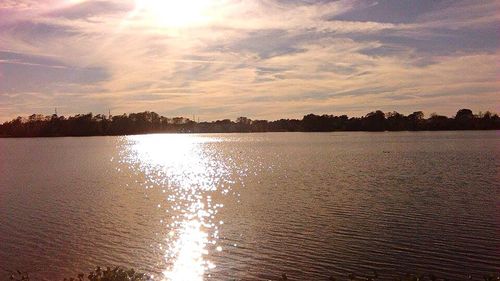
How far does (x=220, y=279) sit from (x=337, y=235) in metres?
9.11

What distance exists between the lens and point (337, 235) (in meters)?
27.9

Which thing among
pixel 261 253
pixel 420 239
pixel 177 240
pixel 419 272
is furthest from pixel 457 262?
pixel 177 240

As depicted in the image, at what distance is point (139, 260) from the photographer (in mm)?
24859

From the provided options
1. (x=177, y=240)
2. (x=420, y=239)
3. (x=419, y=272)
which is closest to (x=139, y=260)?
(x=177, y=240)

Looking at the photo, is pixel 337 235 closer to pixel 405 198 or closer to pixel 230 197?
pixel 405 198

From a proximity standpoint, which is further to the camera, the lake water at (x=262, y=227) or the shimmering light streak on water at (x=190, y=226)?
the shimmering light streak on water at (x=190, y=226)

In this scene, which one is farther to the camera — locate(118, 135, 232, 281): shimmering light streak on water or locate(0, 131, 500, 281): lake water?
locate(118, 135, 232, 281): shimmering light streak on water

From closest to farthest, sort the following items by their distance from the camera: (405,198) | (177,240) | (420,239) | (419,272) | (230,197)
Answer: (419,272) → (420,239) → (177,240) → (405,198) → (230,197)

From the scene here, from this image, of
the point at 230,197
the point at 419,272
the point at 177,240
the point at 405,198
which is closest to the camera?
the point at 419,272

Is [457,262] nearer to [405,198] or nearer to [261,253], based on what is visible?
[261,253]

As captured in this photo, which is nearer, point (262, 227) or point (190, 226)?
point (262, 227)

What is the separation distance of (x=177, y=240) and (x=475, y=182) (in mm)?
34859

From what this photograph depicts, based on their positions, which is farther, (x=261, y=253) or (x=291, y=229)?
(x=291, y=229)

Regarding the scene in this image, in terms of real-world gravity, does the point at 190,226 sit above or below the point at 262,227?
below
